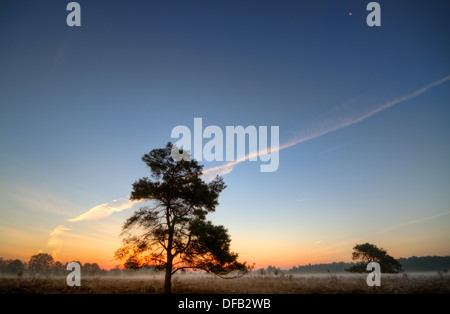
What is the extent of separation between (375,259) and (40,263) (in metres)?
141

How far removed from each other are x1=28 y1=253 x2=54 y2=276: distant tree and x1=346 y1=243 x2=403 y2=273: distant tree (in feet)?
437

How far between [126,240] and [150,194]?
3.80 meters

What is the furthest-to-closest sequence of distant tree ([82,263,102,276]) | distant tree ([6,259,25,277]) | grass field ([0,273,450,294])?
distant tree ([82,263,102,276]) → distant tree ([6,259,25,277]) → grass field ([0,273,450,294])

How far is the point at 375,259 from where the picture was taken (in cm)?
4547

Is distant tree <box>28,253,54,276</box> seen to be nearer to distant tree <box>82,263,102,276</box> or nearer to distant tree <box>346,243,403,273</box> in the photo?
distant tree <box>82,263,102,276</box>

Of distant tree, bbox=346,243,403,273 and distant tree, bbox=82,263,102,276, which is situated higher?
distant tree, bbox=346,243,403,273

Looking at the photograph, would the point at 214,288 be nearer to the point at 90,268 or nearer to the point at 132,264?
the point at 132,264

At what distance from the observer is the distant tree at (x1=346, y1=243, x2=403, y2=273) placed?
145 feet

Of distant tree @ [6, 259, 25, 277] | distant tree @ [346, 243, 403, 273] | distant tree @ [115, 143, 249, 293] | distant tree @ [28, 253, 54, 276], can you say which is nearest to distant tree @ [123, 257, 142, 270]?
distant tree @ [115, 143, 249, 293]

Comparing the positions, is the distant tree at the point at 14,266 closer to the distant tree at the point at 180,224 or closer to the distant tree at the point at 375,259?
the distant tree at the point at 180,224

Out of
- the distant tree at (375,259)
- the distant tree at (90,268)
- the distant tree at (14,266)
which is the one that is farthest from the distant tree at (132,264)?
the distant tree at (14,266)

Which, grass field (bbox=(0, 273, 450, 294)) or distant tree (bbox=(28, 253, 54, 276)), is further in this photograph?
distant tree (bbox=(28, 253, 54, 276))

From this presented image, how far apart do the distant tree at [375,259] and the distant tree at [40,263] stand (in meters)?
133

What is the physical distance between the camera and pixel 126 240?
15.3 metres
